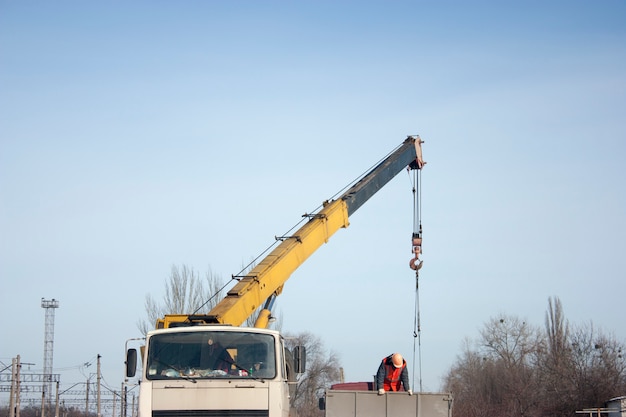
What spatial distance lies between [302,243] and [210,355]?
25.6 ft

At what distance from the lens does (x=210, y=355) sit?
13.0 m

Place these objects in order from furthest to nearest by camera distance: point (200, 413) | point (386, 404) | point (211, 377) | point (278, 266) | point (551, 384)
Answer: point (551, 384)
point (278, 266)
point (386, 404)
point (211, 377)
point (200, 413)

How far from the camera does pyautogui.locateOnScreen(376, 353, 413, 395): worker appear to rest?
612 inches

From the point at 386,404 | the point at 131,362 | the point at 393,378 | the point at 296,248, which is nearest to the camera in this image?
the point at 131,362

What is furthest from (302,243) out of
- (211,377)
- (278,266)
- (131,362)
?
(211,377)

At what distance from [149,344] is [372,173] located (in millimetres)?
12470

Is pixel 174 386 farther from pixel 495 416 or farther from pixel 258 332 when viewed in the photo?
pixel 495 416

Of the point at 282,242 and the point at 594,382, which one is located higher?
the point at 282,242

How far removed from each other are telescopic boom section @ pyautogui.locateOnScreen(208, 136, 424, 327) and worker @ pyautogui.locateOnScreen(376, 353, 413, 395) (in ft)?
11.1

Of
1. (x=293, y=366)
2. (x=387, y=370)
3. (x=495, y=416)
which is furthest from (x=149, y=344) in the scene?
(x=495, y=416)

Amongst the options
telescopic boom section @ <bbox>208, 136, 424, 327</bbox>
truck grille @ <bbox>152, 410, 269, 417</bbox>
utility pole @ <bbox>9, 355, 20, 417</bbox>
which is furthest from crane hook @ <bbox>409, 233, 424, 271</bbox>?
utility pole @ <bbox>9, 355, 20, 417</bbox>

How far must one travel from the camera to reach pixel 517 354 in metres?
63.2

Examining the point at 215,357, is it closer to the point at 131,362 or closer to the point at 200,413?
the point at 200,413

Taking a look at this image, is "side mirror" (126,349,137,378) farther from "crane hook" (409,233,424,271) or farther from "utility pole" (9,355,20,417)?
"utility pole" (9,355,20,417)
